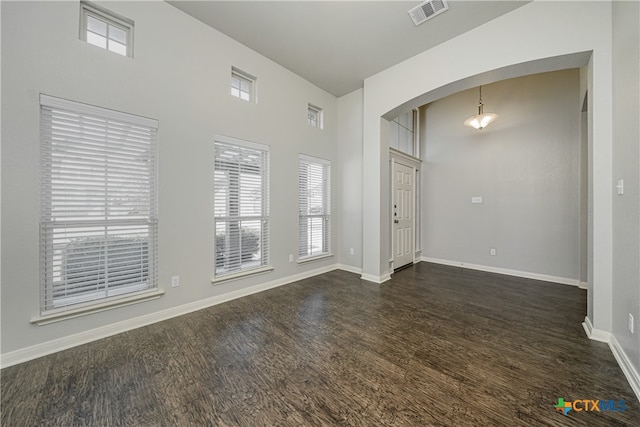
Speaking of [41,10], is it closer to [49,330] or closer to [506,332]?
[49,330]

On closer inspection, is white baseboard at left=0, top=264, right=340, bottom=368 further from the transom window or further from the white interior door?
the transom window

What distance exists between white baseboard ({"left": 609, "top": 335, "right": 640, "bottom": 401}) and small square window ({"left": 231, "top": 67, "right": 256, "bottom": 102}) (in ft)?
15.1

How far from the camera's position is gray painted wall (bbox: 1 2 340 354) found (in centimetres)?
183

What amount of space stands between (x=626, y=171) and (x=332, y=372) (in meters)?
2.76

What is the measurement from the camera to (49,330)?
195 cm

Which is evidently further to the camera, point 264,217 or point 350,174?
point 350,174

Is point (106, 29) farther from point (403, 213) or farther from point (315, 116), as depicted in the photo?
point (403, 213)

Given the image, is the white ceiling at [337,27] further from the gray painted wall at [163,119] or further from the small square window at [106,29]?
the small square window at [106,29]

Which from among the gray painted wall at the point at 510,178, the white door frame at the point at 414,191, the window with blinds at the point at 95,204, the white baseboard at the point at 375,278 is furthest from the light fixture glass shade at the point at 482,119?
the window with blinds at the point at 95,204

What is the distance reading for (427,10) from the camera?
258cm

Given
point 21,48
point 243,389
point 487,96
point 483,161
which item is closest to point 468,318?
point 243,389

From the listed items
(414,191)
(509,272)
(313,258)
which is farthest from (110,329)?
(509,272)

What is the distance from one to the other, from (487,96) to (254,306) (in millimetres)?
5552

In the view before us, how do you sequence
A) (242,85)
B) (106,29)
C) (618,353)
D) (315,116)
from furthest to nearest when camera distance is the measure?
1. (315,116)
2. (242,85)
3. (106,29)
4. (618,353)
